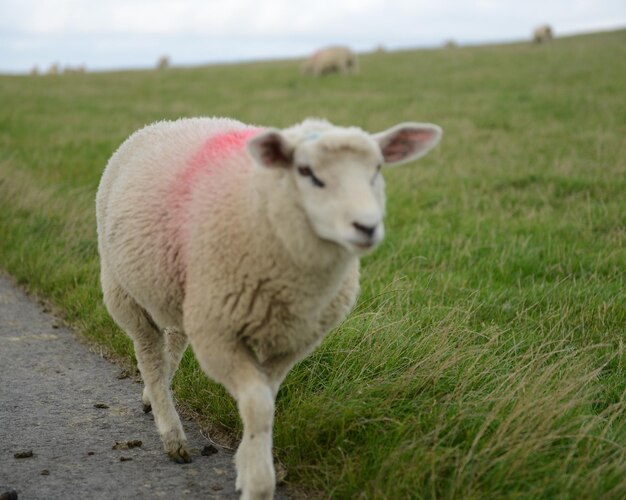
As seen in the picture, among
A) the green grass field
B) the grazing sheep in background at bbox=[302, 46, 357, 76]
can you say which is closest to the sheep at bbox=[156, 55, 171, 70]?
the grazing sheep in background at bbox=[302, 46, 357, 76]

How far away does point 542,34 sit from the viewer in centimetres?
3947

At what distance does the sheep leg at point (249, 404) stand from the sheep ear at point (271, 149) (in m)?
0.74

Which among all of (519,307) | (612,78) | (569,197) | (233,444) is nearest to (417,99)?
(612,78)

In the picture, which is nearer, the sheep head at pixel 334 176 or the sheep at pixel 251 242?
the sheep head at pixel 334 176

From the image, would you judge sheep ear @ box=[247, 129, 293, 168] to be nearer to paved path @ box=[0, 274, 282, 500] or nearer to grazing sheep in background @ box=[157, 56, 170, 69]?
paved path @ box=[0, 274, 282, 500]

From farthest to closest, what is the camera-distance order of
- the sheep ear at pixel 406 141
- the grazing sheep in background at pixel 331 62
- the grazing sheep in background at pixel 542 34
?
the grazing sheep in background at pixel 542 34, the grazing sheep in background at pixel 331 62, the sheep ear at pixel 406 141

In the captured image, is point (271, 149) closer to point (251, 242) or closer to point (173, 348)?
point (251, 242)

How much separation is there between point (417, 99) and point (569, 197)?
10.1m

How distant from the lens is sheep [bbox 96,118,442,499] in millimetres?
2621

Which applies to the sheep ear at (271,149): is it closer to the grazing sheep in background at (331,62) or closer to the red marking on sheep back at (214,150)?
the red marking on sheep back at (214,150)

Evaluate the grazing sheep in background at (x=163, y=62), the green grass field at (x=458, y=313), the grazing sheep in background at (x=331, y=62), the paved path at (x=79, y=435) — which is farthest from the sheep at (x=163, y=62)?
the paved path at (x=79, y=435)

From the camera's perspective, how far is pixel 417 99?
17.5m

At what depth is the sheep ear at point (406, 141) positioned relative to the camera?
2887 millimetres

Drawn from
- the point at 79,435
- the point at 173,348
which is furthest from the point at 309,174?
the point at 79,435
